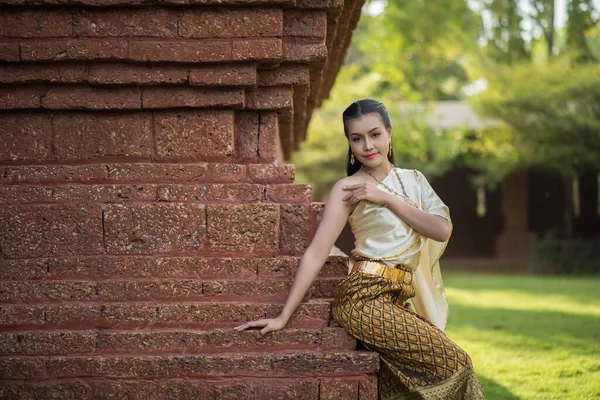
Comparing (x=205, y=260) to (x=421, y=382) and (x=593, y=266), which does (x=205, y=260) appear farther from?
(x=593, y=266)

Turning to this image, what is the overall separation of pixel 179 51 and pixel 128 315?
1.12 metres

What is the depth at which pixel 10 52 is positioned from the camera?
3010 millimetres

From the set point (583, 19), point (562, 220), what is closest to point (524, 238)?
point (562, 220)

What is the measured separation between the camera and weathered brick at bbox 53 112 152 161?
3.11 meters

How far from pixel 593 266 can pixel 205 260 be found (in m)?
13.2

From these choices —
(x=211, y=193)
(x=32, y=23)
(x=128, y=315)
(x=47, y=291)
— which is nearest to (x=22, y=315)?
(x=47, y=291)

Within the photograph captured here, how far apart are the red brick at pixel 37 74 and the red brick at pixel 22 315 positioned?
3.13ft

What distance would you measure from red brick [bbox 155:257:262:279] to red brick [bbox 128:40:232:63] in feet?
2.75

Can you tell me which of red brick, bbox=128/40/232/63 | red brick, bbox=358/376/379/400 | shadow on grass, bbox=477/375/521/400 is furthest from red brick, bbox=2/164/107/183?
shadow on grass, bbox=477/375/521/400

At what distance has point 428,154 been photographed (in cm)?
1722

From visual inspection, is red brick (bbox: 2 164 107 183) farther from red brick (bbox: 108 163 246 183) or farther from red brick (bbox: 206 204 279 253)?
red brick (bbox: 206 204 279 253)

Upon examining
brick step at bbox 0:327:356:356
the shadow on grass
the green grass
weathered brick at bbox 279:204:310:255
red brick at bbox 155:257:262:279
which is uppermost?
weathered brick at bbox 279:204:310:255

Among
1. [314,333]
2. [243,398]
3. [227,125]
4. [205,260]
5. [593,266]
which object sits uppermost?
[227,125]

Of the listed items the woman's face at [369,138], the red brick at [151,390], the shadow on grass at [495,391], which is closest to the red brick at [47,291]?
the red brick at [151,390]
